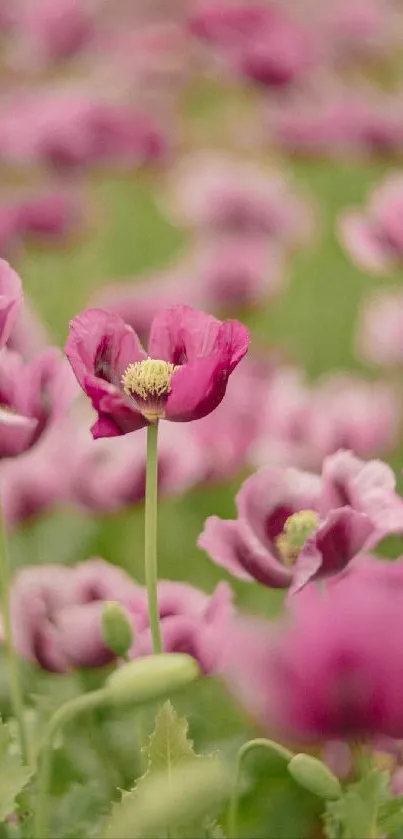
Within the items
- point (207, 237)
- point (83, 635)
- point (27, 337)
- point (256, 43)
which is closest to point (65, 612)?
point (83, 635)

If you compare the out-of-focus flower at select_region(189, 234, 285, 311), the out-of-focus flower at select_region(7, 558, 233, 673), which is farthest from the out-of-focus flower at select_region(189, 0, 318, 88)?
the out-of-focus flower at select_region(7, 558, 233, 673)

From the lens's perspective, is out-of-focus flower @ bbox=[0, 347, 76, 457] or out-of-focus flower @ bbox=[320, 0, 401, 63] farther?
out-of-focus flower @ bbox=[320, 0, 401, 63]

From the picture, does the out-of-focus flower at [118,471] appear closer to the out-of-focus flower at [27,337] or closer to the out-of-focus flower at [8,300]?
the out-of-focus flower at [27,337]

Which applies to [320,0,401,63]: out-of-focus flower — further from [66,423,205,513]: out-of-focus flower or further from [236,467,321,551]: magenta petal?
[236,467,321,551]: magenta petal

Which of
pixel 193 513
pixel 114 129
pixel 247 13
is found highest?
pixel 247 13

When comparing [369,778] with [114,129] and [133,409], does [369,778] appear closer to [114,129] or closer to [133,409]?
[133,409]

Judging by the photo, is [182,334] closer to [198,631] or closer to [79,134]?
[198,631]

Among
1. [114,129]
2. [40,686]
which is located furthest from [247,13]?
[40,686]
